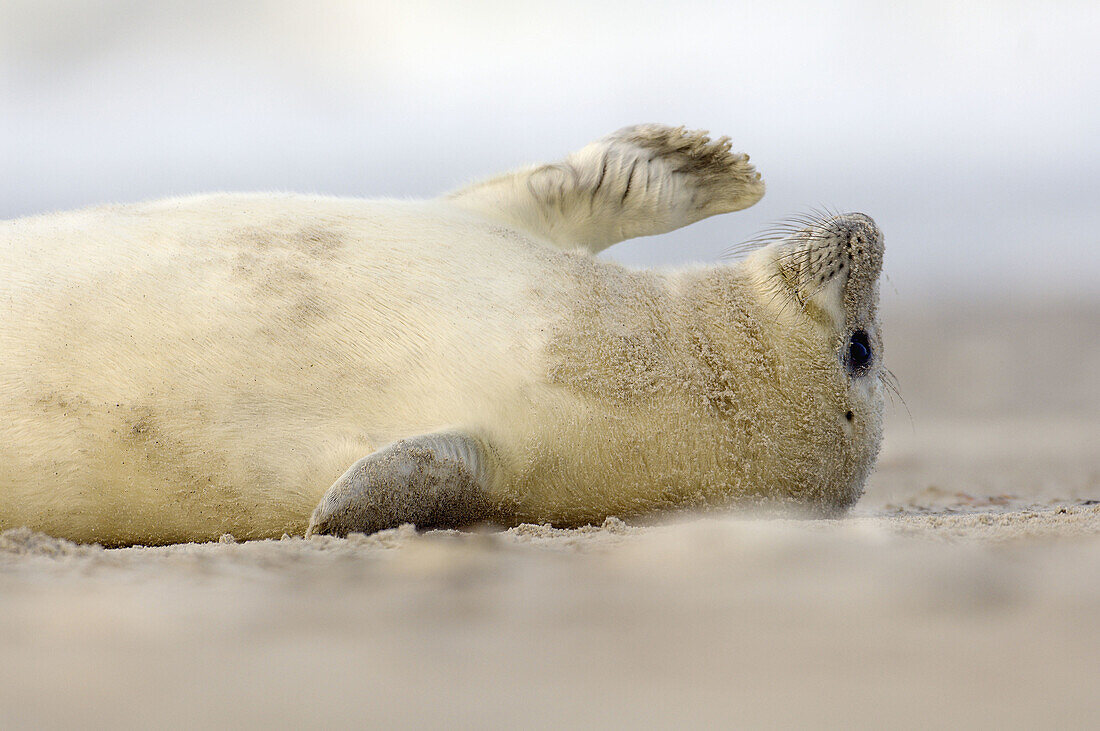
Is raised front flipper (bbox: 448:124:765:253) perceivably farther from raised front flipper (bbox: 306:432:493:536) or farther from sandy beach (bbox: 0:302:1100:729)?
sandy beach (bbox: 0:302:1100:729)

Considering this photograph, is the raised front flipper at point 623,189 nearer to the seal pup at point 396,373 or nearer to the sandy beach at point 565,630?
the seal pup at point 396,373

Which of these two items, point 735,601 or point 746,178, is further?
point 746,178

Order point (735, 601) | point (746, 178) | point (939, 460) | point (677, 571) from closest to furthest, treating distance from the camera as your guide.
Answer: point (735, 601) < point (677, 571) < point (746, 178) < point (939, 460)

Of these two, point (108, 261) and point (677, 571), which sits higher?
point (108, 261)

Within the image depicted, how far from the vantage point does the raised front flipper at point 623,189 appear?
14.8 ft

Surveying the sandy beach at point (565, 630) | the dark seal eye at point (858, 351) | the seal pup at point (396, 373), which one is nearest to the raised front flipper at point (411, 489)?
the seal pup at point (396, 373)

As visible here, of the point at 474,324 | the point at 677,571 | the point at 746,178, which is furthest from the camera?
the point at 746,178

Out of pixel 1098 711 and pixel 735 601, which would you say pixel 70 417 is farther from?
pixel 1098 711

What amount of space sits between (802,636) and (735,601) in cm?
21

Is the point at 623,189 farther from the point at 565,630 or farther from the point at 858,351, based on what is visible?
the point at 565,630

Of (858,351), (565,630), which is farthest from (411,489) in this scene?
(858,351)

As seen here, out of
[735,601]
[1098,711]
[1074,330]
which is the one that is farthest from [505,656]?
[1074,330]

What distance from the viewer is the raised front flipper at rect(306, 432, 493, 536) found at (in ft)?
9.32

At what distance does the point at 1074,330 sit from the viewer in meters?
15.0
